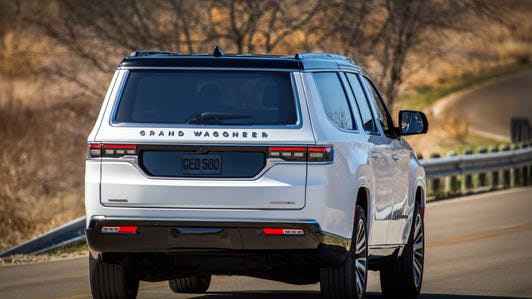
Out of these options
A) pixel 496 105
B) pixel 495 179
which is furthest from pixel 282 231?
pixel 496 105

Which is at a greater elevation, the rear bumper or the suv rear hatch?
the suv rear hatch

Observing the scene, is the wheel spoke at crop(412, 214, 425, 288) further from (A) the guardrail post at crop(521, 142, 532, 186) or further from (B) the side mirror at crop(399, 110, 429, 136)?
(A) the guardrail post at crop(521, 142, 532, 186)

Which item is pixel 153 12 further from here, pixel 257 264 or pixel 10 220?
pixel 257 264

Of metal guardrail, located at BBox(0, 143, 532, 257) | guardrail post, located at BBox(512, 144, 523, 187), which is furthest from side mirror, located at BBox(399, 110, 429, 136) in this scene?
guardrail post, located at BBox(512, 144, 523, 187)

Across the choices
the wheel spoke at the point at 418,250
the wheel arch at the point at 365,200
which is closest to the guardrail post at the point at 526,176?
the wheel spoke at the point at 418,250

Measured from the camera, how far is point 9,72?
29797 millimetres

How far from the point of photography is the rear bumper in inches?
375

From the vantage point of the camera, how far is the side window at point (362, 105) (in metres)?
11.1

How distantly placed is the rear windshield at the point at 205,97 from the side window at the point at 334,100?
0.35m

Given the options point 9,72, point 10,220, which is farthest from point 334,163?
point 9,72

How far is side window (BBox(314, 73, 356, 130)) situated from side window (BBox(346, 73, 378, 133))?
1.20 ft

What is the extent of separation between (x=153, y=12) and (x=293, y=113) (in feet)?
56.5

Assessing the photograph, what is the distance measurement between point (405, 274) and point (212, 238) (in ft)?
8.81

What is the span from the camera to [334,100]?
10.4 m
